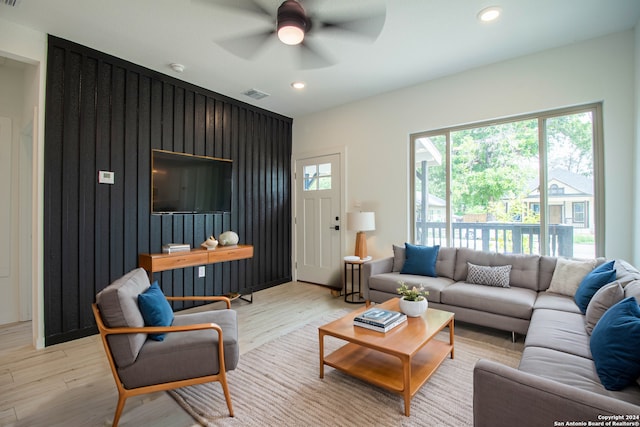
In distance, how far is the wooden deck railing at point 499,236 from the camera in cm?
319

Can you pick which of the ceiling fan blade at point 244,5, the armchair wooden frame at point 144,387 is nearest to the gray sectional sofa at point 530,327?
the armchair wooden frame at point 144,387

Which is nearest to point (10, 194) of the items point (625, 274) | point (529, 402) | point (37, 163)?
point (37, 163)

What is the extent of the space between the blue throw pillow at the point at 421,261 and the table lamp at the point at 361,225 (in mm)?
678

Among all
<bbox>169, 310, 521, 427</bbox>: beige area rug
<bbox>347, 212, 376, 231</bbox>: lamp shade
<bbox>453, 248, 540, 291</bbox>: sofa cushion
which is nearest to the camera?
<bbox>169, 310, 521, 427</bbox>: beige area rug

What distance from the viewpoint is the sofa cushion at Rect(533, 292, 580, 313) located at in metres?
2.41

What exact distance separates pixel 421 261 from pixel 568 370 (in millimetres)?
2045

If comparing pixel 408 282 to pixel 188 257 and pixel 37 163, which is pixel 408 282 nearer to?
pixel 188 257

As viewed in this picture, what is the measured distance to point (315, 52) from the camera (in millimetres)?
2326

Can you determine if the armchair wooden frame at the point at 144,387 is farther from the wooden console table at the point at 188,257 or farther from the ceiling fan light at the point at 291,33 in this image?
the ceiling fan light at the point at 291,33

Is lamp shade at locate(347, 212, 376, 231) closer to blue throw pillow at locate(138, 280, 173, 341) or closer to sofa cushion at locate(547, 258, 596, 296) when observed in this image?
sofa cushion at locate(547, 258, 596, 296)

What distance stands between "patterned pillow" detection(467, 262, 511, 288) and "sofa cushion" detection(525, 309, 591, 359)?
0.67 metres

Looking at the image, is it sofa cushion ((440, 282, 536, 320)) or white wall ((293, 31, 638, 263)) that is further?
white wall ((293, 31, 638, 263))

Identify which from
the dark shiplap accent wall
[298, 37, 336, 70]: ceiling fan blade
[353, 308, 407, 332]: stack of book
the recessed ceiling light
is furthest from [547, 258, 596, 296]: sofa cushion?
the dark shiplap accent wall

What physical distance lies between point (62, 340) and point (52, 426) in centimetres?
137
